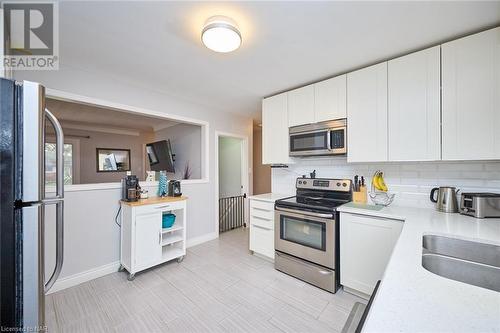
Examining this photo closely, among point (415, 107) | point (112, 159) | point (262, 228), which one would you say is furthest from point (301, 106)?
point (112, 159)

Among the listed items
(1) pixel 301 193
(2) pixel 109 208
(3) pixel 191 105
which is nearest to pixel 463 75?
(1) pixel 301 193

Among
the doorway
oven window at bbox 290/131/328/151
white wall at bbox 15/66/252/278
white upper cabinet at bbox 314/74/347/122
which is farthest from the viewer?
the doorway

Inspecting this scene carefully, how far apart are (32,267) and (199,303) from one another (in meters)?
1.52

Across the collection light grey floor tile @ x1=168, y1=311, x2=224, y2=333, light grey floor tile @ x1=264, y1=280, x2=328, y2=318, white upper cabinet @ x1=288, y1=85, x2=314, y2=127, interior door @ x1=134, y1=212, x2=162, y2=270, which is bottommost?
light grey floor tile @ x1=168, y1=311, x2=224, y2=333

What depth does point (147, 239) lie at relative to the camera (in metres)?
2.44

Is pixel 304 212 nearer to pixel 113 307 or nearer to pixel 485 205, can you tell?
pixel 485 205

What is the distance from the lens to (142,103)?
279 cm

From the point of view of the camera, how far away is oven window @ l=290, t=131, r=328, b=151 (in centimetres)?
246

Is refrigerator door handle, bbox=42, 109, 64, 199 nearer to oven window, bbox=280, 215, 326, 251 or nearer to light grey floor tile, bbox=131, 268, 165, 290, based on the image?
light grey floor tile, bbox=131, 268, 165, 290

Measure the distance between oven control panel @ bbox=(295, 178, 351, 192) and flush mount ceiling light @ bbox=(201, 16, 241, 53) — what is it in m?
1.88

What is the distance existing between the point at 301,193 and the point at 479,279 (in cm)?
189

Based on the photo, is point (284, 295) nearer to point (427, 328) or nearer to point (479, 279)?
point (479, 279)

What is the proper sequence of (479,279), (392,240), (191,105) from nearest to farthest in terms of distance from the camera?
(479,279), (392,240), (191,105)

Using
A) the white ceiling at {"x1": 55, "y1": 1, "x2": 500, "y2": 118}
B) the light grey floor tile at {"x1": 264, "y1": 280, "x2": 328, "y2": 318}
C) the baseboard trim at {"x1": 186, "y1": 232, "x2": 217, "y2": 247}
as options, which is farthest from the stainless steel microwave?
the baseboard trim at {"x1": 186, "y1": 232, "x2": 217, "y2": 247}
